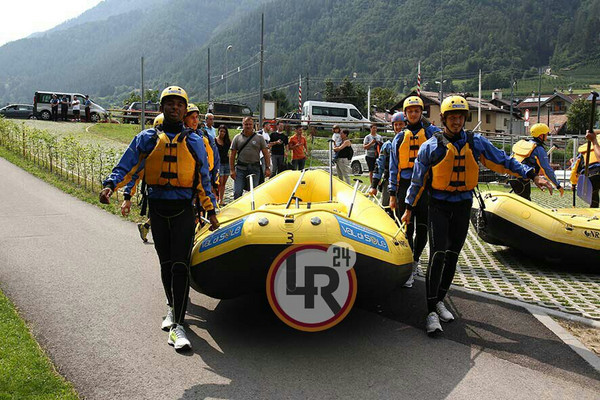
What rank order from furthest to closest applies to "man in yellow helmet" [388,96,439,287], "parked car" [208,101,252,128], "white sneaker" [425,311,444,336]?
"parked car" [208,101,252,128]
"man in yellow helmet" [388,96,439,287]
"white sneaker" [425,311,444,336]

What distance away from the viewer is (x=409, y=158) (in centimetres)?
671

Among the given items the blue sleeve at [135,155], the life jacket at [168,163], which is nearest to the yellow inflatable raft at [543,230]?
the life jacket at [168,163]

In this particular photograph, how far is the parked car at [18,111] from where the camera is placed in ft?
121

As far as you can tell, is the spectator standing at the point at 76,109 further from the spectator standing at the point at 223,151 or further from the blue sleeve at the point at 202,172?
the blue sleeve at the point at 202,172

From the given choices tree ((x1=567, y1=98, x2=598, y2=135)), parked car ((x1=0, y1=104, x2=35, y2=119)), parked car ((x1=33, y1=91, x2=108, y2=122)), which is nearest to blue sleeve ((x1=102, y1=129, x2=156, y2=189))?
parked car ((x1=33, y1=91, x2=108, y2=122))

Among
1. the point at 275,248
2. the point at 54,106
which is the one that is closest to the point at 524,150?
the point at 275,248

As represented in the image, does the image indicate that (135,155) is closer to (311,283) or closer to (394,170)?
(311,283)

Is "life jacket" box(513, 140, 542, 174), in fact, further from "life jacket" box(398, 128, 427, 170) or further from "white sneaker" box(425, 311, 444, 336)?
"white sneaker" box(425, 311, 444, 336)

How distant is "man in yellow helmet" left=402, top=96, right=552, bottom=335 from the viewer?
17.4ft

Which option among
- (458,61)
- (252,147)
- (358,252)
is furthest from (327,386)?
(458,61)

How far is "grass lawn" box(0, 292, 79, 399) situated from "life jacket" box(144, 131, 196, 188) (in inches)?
65.9

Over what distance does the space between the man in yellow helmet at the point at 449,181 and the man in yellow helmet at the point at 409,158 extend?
1139 millimetres

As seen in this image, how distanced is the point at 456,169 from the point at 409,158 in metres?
1.46

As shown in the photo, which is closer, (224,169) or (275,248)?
Answer: (275,248)
